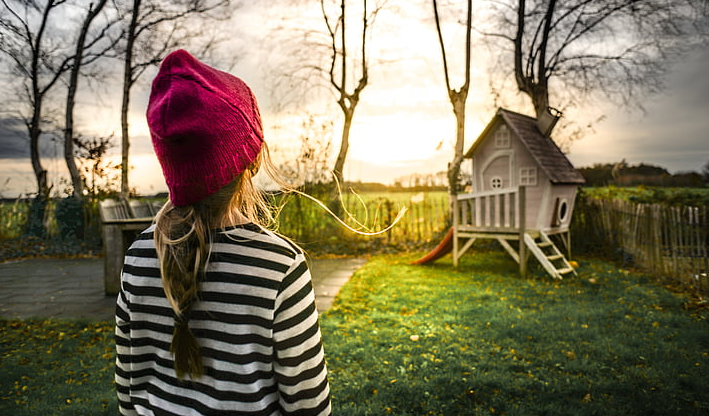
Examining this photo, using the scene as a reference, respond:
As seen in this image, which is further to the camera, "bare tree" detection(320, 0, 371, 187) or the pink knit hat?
"bare tree" detection(320, 0, 371, 187)

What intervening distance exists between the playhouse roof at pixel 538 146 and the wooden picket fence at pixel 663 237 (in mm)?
1160

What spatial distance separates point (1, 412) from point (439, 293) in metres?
4.76

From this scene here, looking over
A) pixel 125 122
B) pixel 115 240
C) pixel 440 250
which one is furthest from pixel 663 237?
pixel 125 122

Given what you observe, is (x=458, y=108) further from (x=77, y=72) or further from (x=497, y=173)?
(x=77, y=72)

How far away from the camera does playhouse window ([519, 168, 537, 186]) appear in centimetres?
760

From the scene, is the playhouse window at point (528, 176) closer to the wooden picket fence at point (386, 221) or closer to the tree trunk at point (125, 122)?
the wooden picket fence at point (386, 221)

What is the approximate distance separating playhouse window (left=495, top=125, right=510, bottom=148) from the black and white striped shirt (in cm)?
755

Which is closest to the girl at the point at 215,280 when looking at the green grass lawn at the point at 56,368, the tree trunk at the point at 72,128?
the green grass lawn at the point at 56,368

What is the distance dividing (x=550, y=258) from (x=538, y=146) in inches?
88.2

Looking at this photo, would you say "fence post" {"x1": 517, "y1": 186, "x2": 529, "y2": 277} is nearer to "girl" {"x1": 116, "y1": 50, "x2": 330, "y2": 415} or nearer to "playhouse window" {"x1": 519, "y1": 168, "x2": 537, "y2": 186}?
"playhouse window" {"x1": 519, "y1": 168, "x2": 537, "y2": 186}

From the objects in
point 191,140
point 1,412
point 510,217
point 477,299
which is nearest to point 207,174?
point 191,140

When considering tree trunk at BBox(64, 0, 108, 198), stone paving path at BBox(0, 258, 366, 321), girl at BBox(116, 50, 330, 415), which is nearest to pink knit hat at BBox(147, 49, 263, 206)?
girl at BBox(116, 50, 330, 415)

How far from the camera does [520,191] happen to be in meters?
6.77

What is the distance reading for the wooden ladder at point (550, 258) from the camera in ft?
21.7
